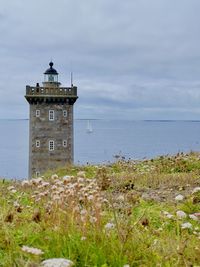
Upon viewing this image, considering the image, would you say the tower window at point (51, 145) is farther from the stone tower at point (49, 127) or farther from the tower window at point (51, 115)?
the tower window at point (51, 115)

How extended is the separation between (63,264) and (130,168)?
45.2 ft

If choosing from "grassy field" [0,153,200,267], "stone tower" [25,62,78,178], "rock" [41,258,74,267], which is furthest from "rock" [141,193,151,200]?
"stone tower" [25,62,78,178]

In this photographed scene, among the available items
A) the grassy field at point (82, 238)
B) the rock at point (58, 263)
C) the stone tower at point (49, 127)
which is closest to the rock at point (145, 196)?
the grassy field at point (82, 238)

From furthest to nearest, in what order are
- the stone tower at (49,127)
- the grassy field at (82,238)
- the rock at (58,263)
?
the stone tower at (49,127), the grassy field at (82,238), the rock at (58,263)

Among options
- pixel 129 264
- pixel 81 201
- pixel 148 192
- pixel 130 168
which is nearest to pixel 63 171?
pixel 130 168

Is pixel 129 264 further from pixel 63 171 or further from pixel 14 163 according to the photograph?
pixel 14 163

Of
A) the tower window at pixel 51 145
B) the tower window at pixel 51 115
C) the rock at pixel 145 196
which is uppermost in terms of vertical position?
the tower window at pixel 51 115

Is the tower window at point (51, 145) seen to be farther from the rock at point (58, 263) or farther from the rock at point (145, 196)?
the rock at point (58, 263)

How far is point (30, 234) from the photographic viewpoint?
213 inches

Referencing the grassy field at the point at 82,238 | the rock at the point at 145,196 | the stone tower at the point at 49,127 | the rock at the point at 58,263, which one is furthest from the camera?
the stone tower at the point at 49,127

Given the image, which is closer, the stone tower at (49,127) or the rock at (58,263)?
the rock at (58,263)

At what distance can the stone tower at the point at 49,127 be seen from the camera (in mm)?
58844

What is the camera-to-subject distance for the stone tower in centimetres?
5884

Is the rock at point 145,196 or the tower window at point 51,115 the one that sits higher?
the tower window at point 51,115
